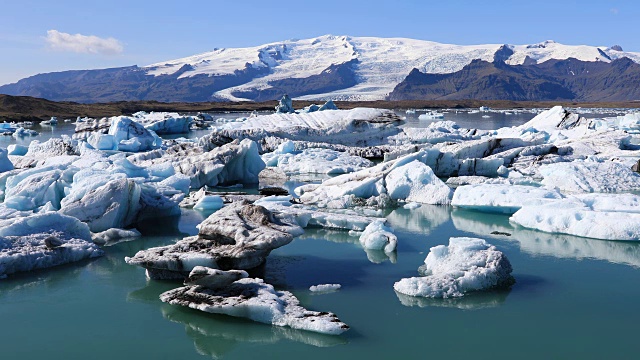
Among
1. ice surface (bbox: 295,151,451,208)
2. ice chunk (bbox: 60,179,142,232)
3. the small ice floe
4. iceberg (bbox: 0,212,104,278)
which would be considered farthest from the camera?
ice surface (bbox: 295,151,451,208)

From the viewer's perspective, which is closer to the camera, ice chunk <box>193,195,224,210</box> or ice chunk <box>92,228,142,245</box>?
ice chunk <box>92,228,142,245</box>

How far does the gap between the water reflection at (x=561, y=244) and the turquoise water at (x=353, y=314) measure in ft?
0.12

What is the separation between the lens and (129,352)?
412 centimetres

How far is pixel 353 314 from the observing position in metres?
4.72

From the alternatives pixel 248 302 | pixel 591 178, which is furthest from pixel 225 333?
pixel 591 178

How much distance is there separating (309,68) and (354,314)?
493 ft

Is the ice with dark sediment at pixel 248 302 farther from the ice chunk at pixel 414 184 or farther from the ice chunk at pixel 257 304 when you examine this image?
the ice chunk at pixel 414 184

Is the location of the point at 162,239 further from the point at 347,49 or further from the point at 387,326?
the point at 347,49

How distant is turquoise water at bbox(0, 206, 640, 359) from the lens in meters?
4.18

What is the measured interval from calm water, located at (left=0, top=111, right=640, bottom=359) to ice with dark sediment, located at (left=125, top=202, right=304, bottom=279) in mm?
241

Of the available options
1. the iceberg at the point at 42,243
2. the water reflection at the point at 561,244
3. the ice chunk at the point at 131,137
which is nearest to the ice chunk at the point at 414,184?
the water reflection at the point at 561,244

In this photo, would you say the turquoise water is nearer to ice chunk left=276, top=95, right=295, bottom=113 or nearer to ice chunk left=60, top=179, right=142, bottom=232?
ice chunk left=60, top=179, right=142, bottom=232

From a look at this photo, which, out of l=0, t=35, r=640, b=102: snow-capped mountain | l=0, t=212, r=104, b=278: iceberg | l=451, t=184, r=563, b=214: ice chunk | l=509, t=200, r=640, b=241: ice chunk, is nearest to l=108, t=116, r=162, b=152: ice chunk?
l=451, t=184, r=563, b=214: ice chunk

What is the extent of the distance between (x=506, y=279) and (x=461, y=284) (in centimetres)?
54
